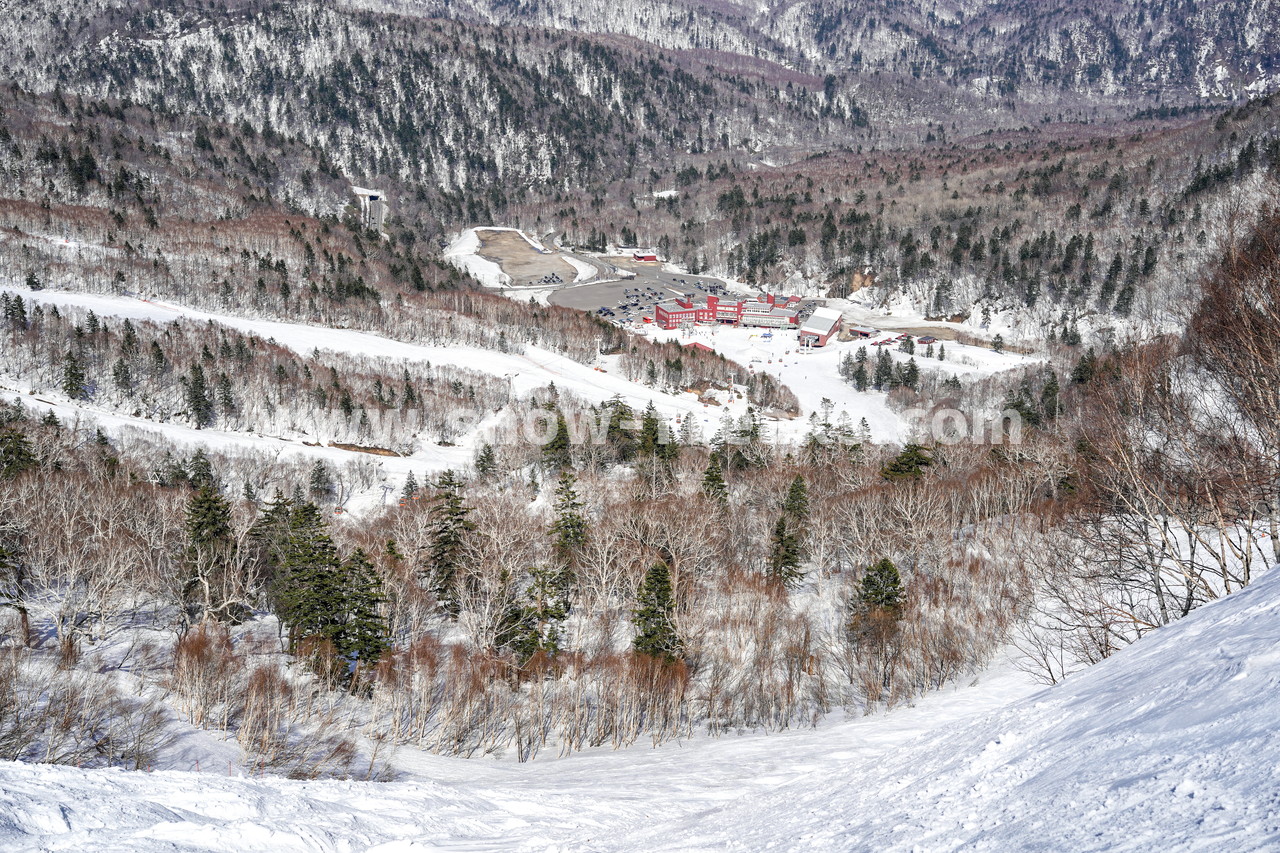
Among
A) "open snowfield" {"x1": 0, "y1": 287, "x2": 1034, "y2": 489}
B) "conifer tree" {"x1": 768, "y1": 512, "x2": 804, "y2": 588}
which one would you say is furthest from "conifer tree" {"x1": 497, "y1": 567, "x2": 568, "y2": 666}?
"open snowfield" {"x1": 0, "y1": 287, "x2": 1034, "y2": 489}

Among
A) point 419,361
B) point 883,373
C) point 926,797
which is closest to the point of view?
point 926,797

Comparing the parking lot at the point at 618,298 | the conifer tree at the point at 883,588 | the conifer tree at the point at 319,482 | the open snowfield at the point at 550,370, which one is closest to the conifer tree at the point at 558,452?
the open snowfield at the point at 550,370

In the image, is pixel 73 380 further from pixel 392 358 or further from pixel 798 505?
pixel 798 505

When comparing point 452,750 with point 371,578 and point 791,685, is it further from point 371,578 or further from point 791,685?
point 791,685

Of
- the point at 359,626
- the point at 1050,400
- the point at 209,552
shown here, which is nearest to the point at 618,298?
the point at 1050,400

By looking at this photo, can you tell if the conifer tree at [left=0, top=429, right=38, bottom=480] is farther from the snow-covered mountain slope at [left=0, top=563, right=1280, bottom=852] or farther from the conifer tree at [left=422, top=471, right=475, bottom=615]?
the snow-covered mountain slope at [left=0, top=563, right=1280, bottom=852]

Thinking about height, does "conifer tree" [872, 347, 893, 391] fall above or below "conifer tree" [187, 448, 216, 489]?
above

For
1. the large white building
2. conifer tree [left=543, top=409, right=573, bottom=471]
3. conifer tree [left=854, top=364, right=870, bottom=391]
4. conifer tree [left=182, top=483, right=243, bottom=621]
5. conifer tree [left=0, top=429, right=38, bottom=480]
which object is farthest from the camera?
the large white building
